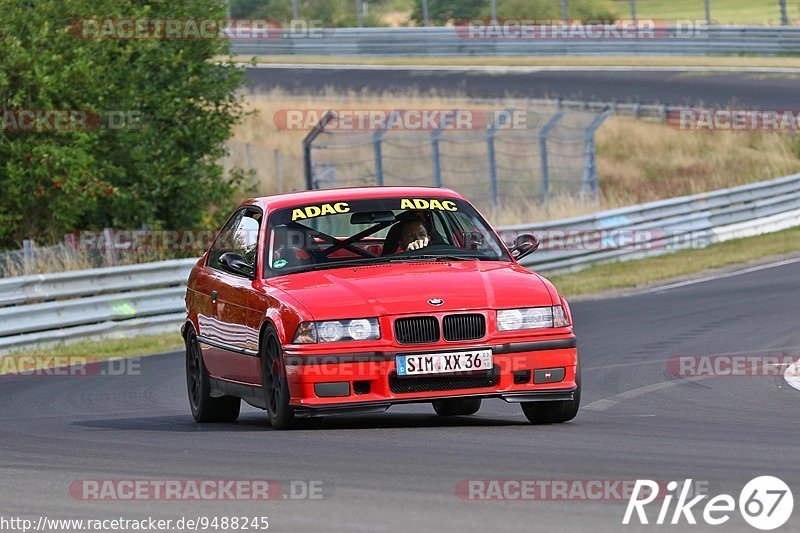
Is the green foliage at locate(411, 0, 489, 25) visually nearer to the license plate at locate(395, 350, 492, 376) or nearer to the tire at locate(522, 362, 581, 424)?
the tire at locate(522, 362, 581, 424)

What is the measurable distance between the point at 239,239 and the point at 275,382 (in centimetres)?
184

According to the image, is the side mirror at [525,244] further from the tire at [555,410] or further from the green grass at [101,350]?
the green grass at [101,350]

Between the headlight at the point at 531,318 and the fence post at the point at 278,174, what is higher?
the headlight at the point at 531,318

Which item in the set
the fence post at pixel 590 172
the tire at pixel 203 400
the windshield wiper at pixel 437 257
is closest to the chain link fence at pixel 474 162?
the fence post at pixel 590 172

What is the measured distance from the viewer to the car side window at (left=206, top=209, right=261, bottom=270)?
10.5 m

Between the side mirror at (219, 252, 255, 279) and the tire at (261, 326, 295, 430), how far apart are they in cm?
71

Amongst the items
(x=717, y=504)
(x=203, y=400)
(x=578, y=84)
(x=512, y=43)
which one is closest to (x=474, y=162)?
(x=578, y=84)

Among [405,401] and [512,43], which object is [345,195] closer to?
[405,401]

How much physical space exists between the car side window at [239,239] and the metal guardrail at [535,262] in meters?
7.43

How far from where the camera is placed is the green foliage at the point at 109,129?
76.6 ft

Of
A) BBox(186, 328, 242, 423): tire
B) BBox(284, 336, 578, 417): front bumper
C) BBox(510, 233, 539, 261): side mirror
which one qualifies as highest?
BBox(510, 233, 539, 261): side mirror

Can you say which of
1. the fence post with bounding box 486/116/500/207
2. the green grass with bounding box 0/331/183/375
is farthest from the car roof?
the fence post with bounding box 486/116/500/207

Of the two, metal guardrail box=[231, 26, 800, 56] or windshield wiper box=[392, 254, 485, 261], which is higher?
windshield wiper box=[392, 254, 485, 261]

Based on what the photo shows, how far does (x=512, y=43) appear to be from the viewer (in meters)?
49.3
